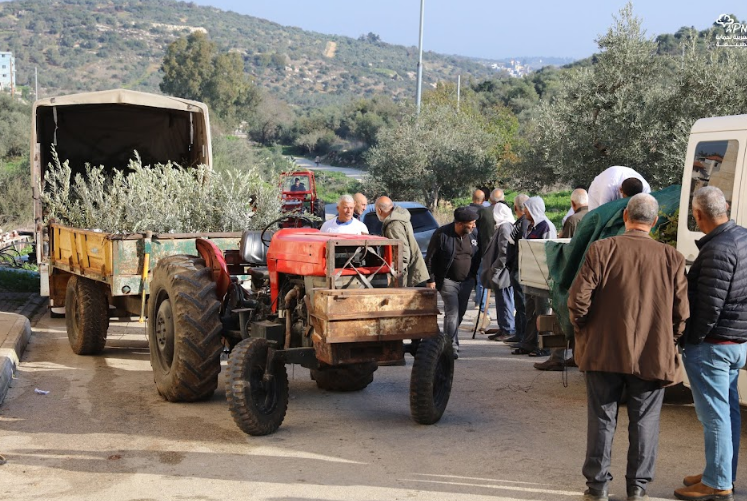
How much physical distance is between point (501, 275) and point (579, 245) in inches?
169

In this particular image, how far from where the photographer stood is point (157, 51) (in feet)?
494

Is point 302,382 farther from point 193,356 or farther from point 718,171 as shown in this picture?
point 718,171

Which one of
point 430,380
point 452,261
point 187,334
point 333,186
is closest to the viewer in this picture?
point 430,380

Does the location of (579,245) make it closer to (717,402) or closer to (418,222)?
(717,402)

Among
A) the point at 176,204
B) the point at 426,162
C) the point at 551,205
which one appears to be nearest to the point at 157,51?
the point at 551,205

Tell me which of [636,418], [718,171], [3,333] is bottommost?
[3,333]

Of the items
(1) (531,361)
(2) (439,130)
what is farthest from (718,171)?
(2) (439,130)

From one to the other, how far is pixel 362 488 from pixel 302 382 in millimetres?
3602

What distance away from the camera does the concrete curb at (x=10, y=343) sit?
30.0ft

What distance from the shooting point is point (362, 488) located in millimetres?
6090

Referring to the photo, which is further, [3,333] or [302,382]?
[3,333]

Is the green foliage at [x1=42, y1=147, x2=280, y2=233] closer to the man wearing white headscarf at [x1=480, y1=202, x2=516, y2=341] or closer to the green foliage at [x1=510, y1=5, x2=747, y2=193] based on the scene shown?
the man wearing white headscarf at [x1=480, y1=202, x2=516, y2=341]

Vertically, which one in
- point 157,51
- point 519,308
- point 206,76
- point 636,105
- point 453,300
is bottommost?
point 519,308

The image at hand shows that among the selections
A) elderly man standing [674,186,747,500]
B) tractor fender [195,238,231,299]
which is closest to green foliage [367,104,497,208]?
tractor fender [195,238,231,299]
